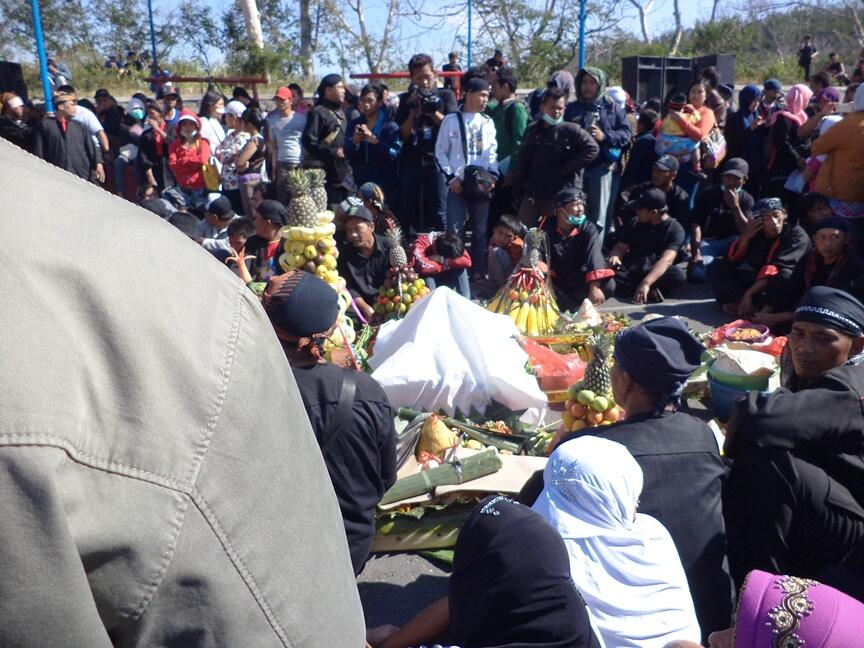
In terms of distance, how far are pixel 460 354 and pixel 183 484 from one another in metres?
3.78

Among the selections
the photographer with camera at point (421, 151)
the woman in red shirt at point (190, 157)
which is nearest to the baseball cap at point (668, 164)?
the photographer with camera at point (421, 151)

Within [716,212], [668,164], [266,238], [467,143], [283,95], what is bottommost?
[716,212]

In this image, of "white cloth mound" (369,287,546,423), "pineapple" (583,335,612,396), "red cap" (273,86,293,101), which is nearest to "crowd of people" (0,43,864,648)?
"red cap" (273,86,293,101)

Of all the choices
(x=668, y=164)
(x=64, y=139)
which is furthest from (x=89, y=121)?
(x=668, y=164)

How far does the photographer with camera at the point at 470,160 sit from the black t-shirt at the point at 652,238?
127cm

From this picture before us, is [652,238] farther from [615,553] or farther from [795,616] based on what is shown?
[795,616]

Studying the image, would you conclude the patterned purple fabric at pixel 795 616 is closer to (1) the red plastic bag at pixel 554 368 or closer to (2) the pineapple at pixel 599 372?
(2) the pineapple at pixel 599 372

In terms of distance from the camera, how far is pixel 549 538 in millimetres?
1879

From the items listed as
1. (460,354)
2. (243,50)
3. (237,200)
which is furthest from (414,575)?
(243,50)

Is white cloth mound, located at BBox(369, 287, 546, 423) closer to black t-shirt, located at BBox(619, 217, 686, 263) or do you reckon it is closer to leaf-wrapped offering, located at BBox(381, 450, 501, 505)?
leaf-wrapped offering, located at BBox(381, 450, 501, 505)

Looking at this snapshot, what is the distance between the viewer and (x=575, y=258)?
634 cm

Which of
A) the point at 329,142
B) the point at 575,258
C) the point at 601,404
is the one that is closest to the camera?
the point at 601,404

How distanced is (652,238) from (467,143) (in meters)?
1.78

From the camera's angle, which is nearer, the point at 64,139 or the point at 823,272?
the point at 823,272
